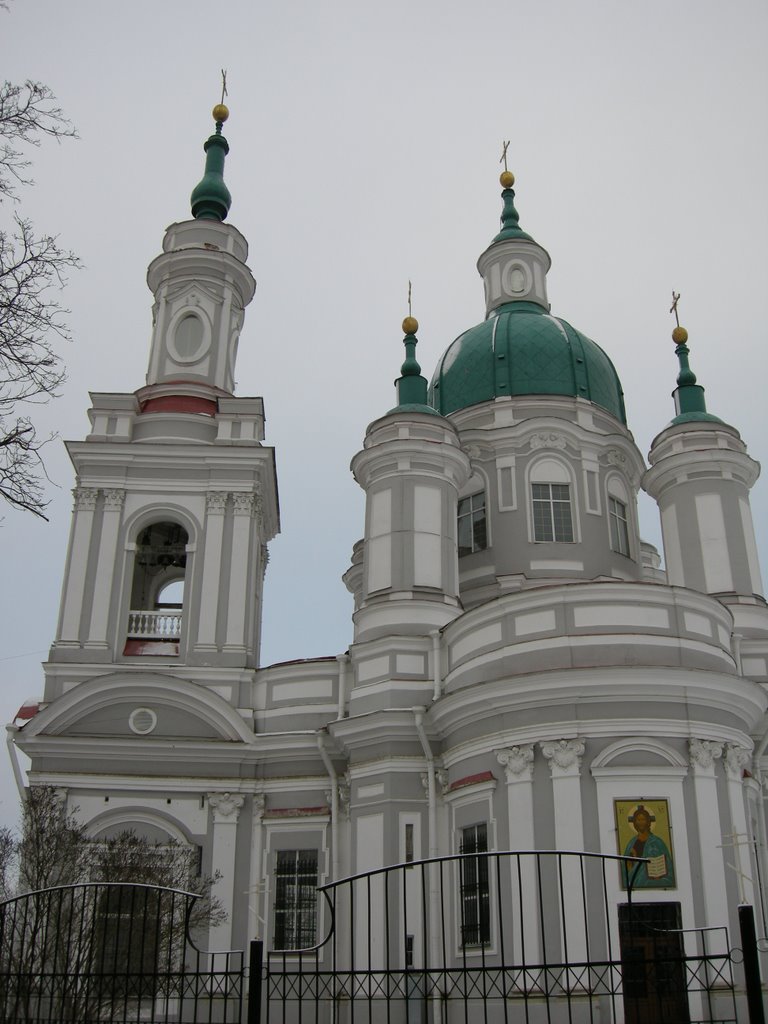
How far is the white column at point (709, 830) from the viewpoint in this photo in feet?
48.2

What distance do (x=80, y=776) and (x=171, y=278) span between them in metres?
11.6

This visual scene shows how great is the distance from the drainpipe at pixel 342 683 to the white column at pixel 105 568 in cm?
456

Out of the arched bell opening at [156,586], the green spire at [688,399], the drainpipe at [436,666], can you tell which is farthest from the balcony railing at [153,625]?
the green spire at [688,399]

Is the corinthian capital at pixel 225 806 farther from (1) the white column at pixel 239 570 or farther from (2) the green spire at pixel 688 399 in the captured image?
(2) the green spire at pixel 688 399

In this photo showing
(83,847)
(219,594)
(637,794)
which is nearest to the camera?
(637,794)

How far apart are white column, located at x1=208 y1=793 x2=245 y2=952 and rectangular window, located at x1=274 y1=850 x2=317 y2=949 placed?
2.74ft

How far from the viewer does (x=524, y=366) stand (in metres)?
25.8

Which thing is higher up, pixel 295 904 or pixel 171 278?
pixel 171 278

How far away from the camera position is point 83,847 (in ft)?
55.2

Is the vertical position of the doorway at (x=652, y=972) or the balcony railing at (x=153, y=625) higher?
the balcony railing at (x=153, y=625)

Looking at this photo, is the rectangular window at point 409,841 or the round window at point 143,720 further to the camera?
the round window at point 143,720

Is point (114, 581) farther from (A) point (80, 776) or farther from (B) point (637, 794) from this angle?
(B) point (637, 794)

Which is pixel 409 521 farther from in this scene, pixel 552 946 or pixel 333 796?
pixel 552 946

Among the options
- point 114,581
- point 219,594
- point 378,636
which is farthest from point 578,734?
point 114,581
